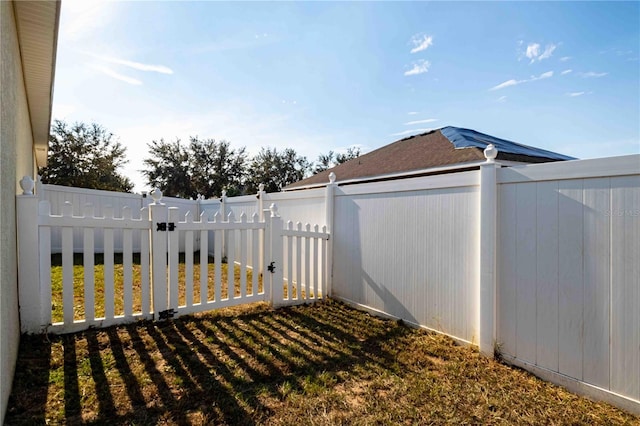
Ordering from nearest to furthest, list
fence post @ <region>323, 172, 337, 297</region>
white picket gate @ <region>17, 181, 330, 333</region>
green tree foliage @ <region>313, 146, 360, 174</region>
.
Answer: white picket gate @ <region>17, 181, 330, 333</region>, fence post @ <region>323, 172, 337, 297</region>, green tree foliage @ <region>313, 146, 360, 174</region>

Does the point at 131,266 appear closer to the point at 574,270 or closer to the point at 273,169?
the point at 574,270

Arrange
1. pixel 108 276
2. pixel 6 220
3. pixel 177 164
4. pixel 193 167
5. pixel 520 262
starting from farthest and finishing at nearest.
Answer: pixel 193 167
pixel 177 164
pixel 108 276
pixel 520 262
pixel 6 220

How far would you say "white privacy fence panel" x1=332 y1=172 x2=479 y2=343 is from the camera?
3.09m

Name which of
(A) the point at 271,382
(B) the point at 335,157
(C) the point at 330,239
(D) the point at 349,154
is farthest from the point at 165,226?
(D) the point at 349,154

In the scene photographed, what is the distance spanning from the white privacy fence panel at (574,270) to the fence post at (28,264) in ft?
→ 14.5

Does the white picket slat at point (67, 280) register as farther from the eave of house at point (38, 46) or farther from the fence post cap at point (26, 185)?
the eave of house at point (38, 46)

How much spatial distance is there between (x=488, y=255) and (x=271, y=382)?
2.23 m

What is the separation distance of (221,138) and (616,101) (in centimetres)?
2225

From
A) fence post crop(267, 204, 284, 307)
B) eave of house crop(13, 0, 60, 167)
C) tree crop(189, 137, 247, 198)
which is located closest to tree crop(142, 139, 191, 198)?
tree crop(189, 137, 247, 198)

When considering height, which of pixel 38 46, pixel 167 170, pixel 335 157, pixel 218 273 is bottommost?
pixel 218 273

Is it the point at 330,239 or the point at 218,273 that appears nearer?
the point at 218,273

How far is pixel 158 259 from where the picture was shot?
3.53 metres

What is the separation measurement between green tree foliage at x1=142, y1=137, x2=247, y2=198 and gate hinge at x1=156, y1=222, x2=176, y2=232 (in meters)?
17.9

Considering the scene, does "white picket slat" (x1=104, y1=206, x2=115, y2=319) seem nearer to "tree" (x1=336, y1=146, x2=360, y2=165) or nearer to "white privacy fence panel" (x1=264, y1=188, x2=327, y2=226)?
"white privacy fence panel" (x1=264, y1=188, x2=327, y2=226)
